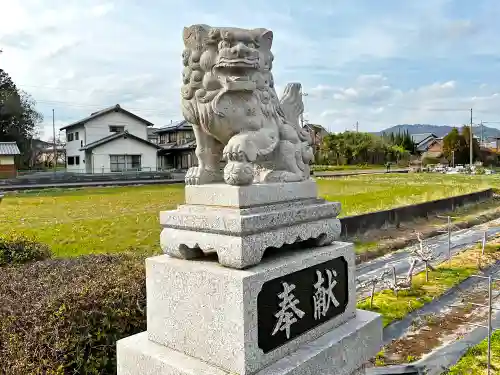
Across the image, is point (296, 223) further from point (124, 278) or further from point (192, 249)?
point (124, 278)

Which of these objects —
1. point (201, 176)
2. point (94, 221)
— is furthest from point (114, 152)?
point (201, 176)

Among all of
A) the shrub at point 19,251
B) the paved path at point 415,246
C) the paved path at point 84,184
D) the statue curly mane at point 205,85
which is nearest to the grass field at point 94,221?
the shrub at point 19,251

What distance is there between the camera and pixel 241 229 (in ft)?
7.80

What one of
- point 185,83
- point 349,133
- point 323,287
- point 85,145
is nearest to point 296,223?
point 323,287

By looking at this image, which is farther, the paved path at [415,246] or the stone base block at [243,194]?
the paved path at [415,246]

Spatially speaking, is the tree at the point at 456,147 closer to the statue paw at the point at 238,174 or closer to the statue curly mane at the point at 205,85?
the statue curly mane at the point at 205,85

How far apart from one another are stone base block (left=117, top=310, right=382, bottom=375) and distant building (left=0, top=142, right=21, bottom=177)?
105ft

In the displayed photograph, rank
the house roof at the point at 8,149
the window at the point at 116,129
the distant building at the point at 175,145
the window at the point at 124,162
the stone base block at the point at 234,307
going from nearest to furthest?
the stone base block at the point at 234,307
the house roof at the point at 8,149
the window at the point at 124,162
the window at the point at 116,129
the distant building at the point at 175,145

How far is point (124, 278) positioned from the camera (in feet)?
14.0

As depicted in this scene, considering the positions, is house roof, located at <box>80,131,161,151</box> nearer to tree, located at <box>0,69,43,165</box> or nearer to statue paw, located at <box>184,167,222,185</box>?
tree, located at <box>0,69,43,165</box>

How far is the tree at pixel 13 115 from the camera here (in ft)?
111

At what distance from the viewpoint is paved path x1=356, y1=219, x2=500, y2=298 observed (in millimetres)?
8250

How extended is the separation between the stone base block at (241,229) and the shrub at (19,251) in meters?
4.32

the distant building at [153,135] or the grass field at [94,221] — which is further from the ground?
the distant building at [153,135]
